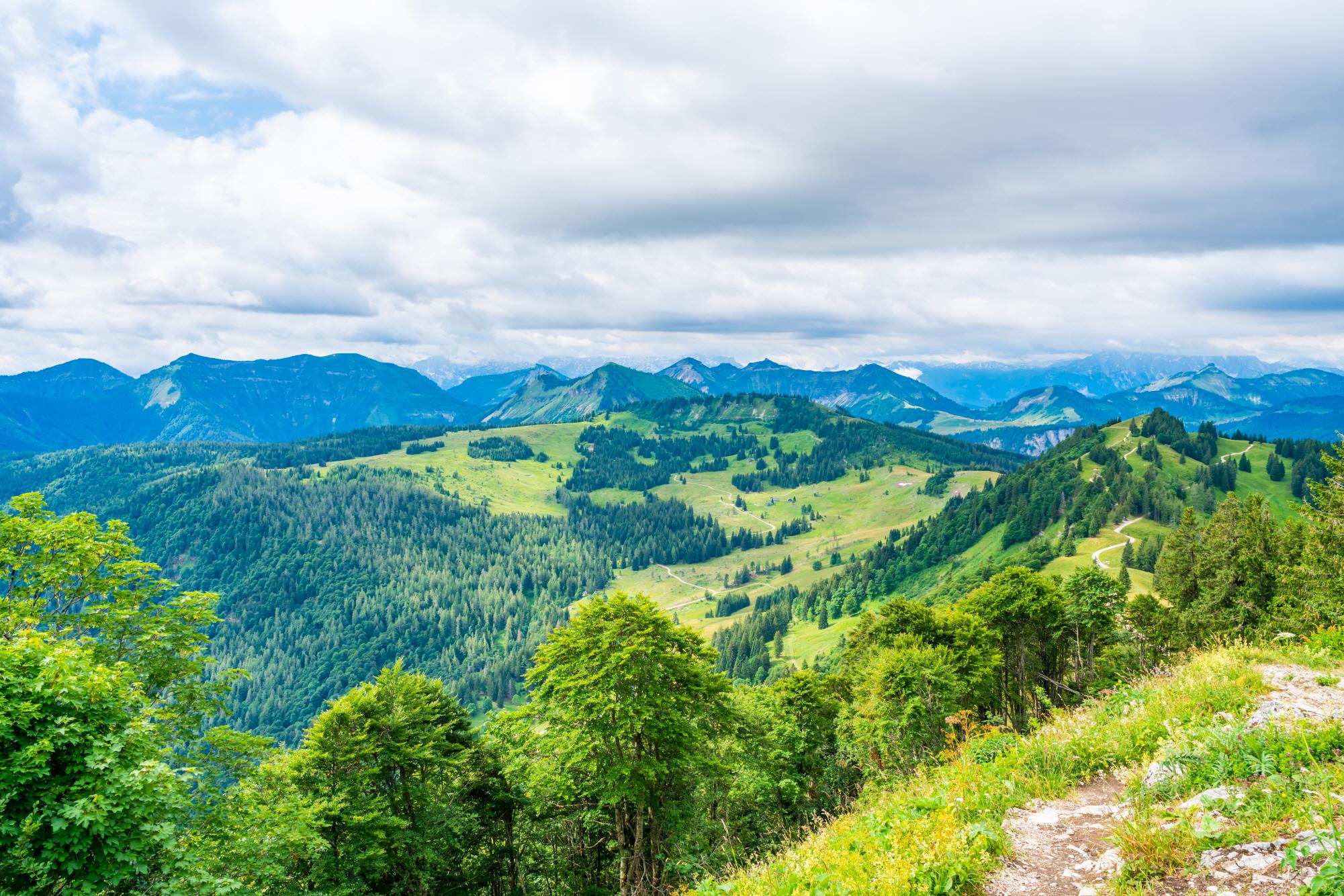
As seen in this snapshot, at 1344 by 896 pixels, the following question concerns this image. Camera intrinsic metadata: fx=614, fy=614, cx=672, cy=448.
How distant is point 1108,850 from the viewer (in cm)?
930

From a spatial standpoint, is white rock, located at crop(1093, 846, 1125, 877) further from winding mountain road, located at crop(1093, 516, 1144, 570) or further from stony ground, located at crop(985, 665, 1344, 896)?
winding mountain road, located at crop(1093, 516, 1144, 570)

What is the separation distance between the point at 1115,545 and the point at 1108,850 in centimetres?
17546

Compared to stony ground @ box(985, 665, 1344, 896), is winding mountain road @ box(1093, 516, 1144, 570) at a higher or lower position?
lower

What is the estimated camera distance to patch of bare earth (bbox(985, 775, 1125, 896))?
8891 mm

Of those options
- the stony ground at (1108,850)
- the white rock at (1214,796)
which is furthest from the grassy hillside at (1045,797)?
the white rock at (1214,796)

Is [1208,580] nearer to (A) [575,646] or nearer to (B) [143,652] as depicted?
(A) [575,646]

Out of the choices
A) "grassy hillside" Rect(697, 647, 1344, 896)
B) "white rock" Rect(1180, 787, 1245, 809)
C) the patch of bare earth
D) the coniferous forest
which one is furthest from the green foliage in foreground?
"white rock" Rect(1180, 787, 1245, 809)

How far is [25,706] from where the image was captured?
47.9ft

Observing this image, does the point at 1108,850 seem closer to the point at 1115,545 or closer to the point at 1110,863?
the point at 1110,863

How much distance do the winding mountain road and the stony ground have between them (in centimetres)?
13038

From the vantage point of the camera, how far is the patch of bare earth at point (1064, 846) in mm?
8891

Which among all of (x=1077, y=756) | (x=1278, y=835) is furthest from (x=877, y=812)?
(x=1278, y=835)

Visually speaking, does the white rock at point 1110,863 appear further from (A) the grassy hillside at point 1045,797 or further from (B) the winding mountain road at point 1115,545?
(B) the winding mountain road at point 1115,545

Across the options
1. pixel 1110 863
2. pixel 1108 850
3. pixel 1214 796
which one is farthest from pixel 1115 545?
pixel 1110 863
